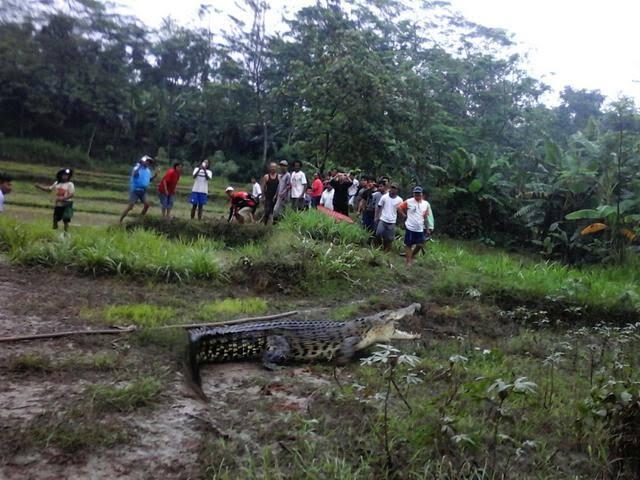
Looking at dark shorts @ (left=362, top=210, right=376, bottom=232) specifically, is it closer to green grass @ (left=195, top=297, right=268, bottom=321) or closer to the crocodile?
green grass @ (left=195, top=297, right=268, bottom=321)

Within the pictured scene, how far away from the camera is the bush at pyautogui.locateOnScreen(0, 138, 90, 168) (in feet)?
87.7

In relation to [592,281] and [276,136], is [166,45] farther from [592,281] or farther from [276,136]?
[592,281]

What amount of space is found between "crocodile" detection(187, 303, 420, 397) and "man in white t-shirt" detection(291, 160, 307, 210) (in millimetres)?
6546

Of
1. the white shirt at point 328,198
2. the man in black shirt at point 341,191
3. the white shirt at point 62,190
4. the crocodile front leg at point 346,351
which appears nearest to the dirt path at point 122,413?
the crocodile front leg at point 346,351

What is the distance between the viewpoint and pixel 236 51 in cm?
3250

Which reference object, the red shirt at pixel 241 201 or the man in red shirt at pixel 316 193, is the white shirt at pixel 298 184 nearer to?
the red shirt at pixel 241 201

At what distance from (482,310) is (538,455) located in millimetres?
3791

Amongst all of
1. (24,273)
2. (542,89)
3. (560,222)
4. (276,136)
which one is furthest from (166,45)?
(24,273)

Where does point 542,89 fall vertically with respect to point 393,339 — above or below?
above

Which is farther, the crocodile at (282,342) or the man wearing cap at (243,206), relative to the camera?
the man wearing cap at (243,206)

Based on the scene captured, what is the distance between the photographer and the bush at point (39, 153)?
87.7 feet

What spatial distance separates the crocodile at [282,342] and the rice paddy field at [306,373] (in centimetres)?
13

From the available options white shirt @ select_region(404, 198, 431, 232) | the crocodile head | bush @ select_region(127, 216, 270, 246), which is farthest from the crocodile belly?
bush @ select_region(127, 216, 270, 246)

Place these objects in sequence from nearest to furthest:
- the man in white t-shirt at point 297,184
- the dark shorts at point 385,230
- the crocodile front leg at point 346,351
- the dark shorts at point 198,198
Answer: the crocodile front leg at point 346,351
the dark shorts at point 385,230
the man in white t-shirt at point 297,184
the dark shorts at point 198,198
